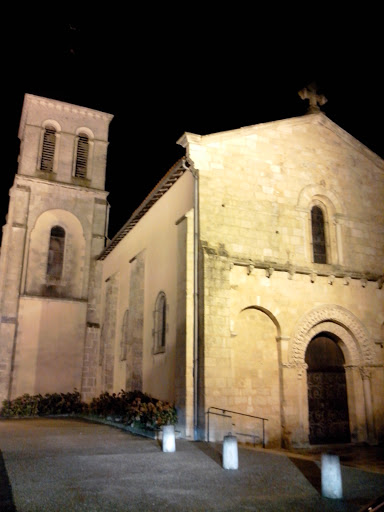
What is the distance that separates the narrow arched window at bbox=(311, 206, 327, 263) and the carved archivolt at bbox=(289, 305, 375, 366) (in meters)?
1.86

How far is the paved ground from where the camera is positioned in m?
6.08

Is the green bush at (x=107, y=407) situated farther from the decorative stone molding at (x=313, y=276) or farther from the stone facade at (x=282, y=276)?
the decorative stone molding at (x=313, y=276)

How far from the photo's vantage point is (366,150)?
1734 cm

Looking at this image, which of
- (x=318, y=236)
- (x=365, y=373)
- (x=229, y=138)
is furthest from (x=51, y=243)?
(x=365, y=373)

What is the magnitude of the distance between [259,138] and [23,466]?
11842mm

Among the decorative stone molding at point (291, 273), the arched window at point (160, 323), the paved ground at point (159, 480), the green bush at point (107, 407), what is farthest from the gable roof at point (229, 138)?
the paved ground at point (159, 480)

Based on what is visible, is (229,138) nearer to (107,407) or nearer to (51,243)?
(107,407)

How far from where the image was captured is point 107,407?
16.4 metres

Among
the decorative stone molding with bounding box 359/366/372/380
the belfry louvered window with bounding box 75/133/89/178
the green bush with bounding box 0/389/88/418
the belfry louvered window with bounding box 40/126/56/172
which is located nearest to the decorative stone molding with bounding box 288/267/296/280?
the decorative stone molding with bounding box 359/366/372/380

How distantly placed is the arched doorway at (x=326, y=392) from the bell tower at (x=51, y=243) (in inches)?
510

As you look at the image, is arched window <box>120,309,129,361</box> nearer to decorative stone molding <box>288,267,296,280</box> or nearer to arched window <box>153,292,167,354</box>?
arched window <box>153,292,167,354</box>

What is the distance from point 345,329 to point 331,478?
8742mm

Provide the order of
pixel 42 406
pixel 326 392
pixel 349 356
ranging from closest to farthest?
pixel 326 392
pixel 349 356
pixel 42 406

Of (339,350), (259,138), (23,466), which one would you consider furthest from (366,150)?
(23,466)
